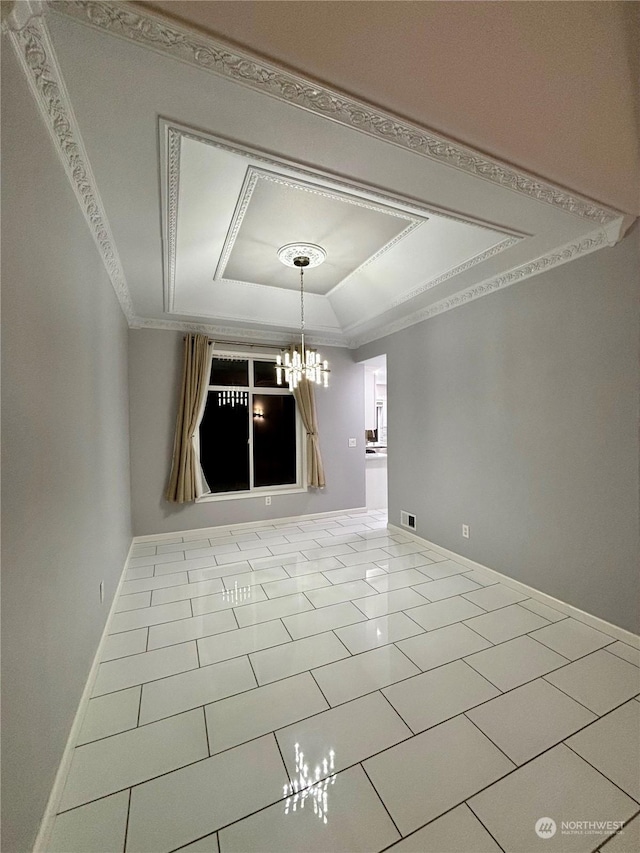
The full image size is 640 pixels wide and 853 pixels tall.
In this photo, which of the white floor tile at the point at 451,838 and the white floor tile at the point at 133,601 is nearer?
the white floor tile at the point at 451,838

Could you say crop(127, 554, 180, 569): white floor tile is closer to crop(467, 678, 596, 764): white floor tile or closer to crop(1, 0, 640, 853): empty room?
crop(1, 0, 640, 853): empty room

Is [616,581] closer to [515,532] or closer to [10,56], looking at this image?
[515,532]

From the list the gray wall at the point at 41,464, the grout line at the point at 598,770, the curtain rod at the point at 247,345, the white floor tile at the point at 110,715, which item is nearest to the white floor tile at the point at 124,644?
the gray wall at the point at 41,464

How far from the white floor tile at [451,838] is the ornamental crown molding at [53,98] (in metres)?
2.88

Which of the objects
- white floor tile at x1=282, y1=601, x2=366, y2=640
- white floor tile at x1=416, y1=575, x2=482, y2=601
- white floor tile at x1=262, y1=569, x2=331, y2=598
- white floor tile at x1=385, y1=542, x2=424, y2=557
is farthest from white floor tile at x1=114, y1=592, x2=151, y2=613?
white floor tile at x1=385, y1=542, x2=424, y2=557

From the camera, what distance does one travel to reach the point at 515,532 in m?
3.09

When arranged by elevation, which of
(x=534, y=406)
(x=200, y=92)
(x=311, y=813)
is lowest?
(x=311, y=813)

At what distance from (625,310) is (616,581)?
180 centimetres

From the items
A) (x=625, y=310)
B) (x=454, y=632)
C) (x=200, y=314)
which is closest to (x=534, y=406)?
(x=625, y=310)

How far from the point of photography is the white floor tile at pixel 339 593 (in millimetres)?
2893

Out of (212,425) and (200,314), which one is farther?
(212,425)

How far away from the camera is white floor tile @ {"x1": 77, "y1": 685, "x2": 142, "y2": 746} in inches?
66.2

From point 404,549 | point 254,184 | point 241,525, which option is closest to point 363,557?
point 404,549

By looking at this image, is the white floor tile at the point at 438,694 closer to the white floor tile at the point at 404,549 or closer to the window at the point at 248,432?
the white floor tile at the point at 404,549
